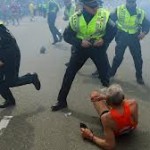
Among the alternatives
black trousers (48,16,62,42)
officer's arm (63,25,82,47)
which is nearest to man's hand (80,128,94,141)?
officer's arm (63,25,82,47)

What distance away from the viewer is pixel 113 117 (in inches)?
225

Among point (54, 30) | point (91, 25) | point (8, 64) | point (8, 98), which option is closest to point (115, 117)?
point (91, 25)

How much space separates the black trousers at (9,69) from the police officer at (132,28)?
8.57ft

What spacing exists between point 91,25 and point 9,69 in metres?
1.73

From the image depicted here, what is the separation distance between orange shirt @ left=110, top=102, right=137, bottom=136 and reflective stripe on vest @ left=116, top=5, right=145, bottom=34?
3.53 metres

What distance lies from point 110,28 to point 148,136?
197cm

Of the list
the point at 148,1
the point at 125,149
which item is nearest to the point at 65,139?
the point at 125,149

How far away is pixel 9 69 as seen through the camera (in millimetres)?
7555

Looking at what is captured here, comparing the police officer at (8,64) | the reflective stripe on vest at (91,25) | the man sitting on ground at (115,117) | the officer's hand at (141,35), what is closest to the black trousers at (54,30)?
the officer's hand at (141,35)

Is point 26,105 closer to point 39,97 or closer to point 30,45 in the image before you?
point 39,97

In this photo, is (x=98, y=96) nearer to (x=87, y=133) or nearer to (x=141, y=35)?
(x=87, y=133)

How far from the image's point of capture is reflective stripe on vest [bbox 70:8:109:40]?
6.98 metres

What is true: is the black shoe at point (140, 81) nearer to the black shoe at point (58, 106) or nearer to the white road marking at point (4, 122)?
the black shoe at point (58, 106)

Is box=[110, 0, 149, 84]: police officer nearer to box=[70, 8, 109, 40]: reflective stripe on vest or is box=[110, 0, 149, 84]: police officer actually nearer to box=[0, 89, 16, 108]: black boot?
box=[70, 8, 109, 40]: reflective stripe on vest
